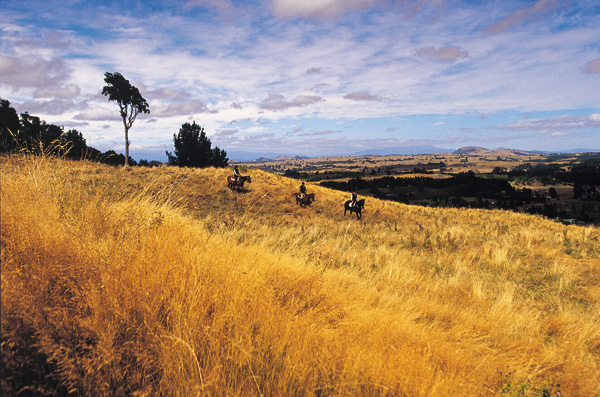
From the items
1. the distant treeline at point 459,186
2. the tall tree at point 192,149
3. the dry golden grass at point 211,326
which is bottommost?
the distant treeline at point 459,186

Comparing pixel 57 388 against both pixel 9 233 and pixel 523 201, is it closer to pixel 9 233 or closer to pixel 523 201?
pixel 9 233

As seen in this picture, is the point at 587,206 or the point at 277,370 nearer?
the point at 277,370

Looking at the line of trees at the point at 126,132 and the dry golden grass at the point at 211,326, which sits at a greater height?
the line of trees at the point at 126,132

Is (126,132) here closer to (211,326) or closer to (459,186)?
(211,326)

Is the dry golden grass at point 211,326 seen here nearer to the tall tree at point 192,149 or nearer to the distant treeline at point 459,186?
the tall tree at point 192,149

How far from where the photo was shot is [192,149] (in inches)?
1777

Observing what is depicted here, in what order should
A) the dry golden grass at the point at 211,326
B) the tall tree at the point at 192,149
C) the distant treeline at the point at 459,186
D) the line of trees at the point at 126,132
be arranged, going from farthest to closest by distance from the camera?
the distant treeline at the point at 459,186 → the tall tree at the point at 192,149 → the line of trees at the point at 126,132 → the dry golden grass at the point at 211,326

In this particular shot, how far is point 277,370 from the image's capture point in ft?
6.62

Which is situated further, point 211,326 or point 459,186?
point 459,186

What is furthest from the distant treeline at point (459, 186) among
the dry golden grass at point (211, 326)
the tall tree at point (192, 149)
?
the dry golden grass at point (211, 326)

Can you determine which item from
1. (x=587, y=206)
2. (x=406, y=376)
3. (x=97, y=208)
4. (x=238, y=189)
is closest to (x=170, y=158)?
(x=238, y=189)

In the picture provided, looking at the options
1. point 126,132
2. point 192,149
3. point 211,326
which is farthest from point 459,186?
point 211,326

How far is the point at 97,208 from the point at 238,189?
711 inches

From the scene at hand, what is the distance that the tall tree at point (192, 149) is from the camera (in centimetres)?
4516
